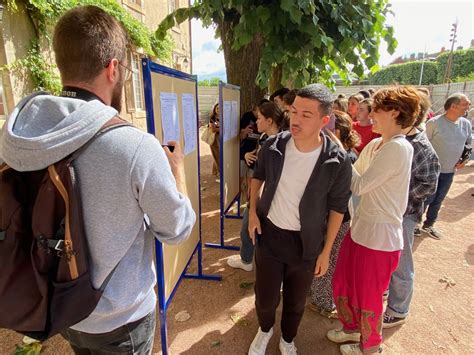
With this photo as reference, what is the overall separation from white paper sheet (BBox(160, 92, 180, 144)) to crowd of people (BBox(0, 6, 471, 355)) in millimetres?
334

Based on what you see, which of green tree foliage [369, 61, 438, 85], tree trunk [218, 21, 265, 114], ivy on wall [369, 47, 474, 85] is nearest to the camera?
tree trunk [218, 21, 265, 114]

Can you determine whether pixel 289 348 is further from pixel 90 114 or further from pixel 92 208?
pixel 90 114

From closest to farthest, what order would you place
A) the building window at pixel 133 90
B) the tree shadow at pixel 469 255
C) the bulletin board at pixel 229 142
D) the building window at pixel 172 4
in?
the bulletin board at pixel 229 142 < the tree shadow at pixel 469 255 < the building window at pixel 133 90 < the building window at pixel 172 4

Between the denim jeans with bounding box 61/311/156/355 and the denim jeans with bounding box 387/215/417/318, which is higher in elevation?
the denim jeans with bounding box 61/311/156/355

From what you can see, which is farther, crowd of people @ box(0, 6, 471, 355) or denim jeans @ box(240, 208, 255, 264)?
denim jeans @ box(240, 208, 255, 264)

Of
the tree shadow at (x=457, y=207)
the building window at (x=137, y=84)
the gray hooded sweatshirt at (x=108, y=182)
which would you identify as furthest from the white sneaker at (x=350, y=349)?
the building window at (x=137, y=84)

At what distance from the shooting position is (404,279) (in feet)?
8.55

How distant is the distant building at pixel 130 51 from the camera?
218 inches

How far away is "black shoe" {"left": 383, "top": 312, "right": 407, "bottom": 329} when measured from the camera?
2.67 meters

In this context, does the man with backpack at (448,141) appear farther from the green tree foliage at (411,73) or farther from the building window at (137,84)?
the green tree foliage at (411,73)

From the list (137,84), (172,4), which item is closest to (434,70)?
(172,4)

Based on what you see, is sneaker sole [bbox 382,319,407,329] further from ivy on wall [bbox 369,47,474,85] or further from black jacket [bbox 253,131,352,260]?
ivy on wall [bbox 369,47,474,85]

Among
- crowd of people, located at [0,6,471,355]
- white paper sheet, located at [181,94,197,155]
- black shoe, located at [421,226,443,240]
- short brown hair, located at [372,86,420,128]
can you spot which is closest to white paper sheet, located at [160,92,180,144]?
white paper sheet, located at [181,94,197,155]

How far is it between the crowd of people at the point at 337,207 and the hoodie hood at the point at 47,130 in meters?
1.24
